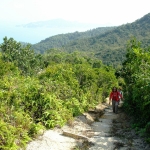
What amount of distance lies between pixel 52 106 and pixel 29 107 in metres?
0.83

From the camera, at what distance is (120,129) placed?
9648 millimetres

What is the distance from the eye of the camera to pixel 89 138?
7957mm

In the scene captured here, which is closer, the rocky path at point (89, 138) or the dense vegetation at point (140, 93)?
the rocky path at point (89, 138)

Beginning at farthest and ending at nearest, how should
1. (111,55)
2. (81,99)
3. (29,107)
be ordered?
(111,55)
(81,99)
(29,107)

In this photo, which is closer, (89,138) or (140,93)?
(89,138)

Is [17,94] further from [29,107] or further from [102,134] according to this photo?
[102,134]

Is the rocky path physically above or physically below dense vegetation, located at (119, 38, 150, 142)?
below

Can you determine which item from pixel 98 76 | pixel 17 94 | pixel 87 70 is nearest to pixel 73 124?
pixel 17 94

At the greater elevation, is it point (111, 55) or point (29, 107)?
point (111, 55)

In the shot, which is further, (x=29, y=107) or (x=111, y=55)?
(x=111, y=55)

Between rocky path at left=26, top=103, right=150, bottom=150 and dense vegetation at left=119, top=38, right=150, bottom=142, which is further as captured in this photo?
dense vegetation at left=119, top=38, right=150, bottom=142

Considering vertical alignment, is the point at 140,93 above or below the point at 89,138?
above

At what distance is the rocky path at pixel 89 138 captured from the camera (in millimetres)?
7094

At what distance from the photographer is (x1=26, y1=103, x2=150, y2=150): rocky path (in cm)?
709
